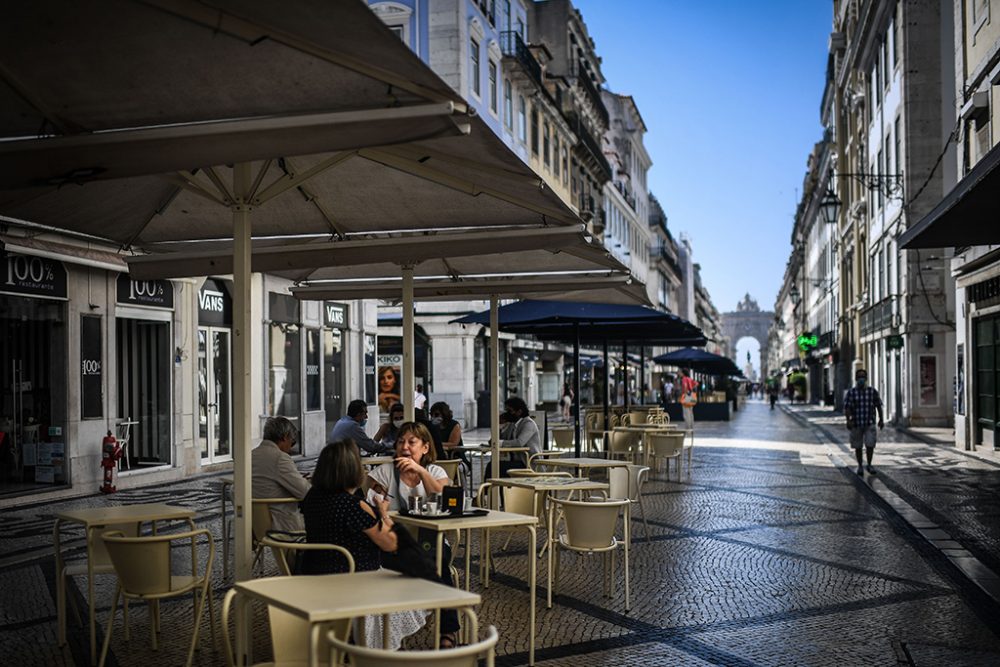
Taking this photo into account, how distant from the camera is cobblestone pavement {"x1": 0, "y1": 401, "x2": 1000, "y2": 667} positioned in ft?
21.7

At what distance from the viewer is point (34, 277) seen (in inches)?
603

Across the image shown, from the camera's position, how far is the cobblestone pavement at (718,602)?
6629mm

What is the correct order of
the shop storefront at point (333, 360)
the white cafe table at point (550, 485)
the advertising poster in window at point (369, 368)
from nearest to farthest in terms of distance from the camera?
the white cafe table at point (550, 485) → the shop storefront at point (333, 360) → the advertising poster in window at point (369, 368)

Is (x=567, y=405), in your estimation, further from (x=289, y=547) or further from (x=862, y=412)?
(x=289, y=547)

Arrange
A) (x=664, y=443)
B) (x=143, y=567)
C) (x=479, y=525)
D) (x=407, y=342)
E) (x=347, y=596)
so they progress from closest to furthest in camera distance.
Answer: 1. (x=347, y=596)
2. (x=143, y=567)
3. (x=479, y=525)
4. (x=407, y=342)
5. (x=664, y=443)

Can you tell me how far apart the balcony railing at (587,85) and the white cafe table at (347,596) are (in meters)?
51.9

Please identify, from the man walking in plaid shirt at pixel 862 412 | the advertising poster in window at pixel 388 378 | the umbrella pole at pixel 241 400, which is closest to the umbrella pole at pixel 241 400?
the umbrella pole at pixel 241 400

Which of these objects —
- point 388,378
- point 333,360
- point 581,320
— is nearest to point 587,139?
point 388,378

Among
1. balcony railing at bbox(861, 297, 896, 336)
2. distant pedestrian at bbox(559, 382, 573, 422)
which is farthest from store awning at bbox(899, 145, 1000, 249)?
distant pedestrian at bbox(559, 382, 573, 422)

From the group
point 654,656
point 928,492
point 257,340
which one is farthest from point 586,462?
point 257,340

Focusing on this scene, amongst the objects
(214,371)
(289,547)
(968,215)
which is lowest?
(289,547)

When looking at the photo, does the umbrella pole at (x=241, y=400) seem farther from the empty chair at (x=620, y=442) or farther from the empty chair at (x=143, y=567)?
the empty chair at (x=620, y=442)

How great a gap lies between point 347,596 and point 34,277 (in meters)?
12.5

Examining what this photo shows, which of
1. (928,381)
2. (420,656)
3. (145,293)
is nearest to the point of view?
(420,656)
